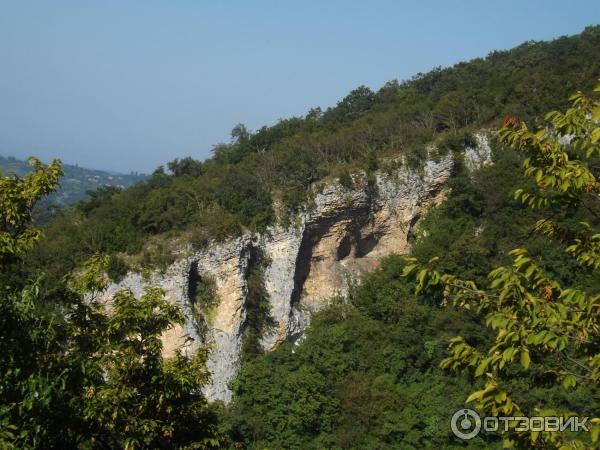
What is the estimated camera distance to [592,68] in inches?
988

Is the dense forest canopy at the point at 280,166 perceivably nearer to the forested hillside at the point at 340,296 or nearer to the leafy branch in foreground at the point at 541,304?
the forested hillside at the point at 340,296

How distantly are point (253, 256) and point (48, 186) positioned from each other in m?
15.6

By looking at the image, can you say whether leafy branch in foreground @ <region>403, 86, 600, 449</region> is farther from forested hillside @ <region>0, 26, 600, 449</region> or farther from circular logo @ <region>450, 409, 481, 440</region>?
circular logo @ <region>450, 409, 481, 440</region>

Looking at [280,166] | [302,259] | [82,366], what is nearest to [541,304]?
[82,366]

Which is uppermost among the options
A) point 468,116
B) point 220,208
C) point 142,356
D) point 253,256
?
point 468,116

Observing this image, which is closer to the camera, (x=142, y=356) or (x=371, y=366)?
(x=142, y=356)

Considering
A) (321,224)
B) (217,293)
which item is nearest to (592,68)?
(321,224)

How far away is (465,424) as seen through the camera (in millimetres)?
13633

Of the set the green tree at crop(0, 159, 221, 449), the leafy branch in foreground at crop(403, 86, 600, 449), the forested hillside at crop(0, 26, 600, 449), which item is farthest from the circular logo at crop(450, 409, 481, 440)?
the leafy branch in foreground at crop(403, 86, 600, 449)

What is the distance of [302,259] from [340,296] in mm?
2118

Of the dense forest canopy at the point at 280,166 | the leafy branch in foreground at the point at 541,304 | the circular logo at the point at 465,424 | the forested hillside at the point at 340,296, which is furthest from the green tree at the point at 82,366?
the dense forest canopy at the point at 280,166

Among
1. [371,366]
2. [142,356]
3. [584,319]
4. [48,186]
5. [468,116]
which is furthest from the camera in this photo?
[468,116]

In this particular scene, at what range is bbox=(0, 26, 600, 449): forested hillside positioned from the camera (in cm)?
416

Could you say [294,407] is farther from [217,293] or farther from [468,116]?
[468,116]
